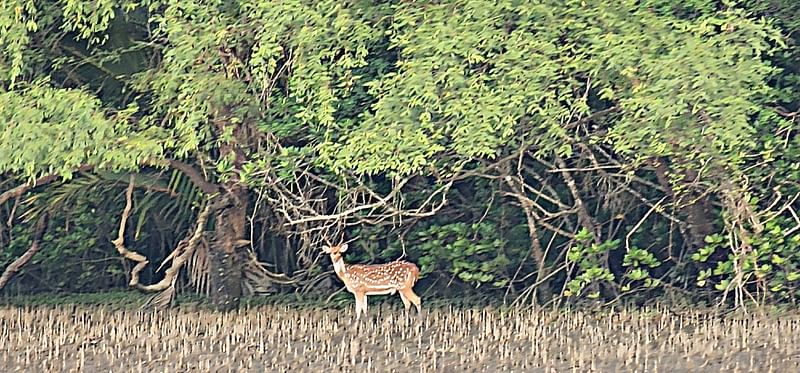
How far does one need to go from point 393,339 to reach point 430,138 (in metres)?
1.59

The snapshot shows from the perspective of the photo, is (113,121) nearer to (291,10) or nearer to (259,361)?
(291,10)

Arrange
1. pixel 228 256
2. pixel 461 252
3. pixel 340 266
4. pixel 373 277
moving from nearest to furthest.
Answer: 1. pixel 373 277
2. pixel 340 266
3. pixel 228 256
4. pixel 461 252

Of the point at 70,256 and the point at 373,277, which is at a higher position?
the point at 373,277

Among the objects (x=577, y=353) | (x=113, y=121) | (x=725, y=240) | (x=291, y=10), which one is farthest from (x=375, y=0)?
(x=725, y=240)

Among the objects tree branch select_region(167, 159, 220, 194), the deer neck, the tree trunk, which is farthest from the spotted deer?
tree branch select_region(167, 159, 220, 194)

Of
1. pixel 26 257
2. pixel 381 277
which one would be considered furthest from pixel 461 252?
pixel 26 257

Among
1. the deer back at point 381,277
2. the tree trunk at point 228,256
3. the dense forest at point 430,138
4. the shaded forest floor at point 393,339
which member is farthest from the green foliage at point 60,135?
the deer back at point 381,277

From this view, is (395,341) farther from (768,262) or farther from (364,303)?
(768,262)

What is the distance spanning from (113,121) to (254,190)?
1759mm

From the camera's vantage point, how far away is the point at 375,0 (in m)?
9.80

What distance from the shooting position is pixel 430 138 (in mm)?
9547

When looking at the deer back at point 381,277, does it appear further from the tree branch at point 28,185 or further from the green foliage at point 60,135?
the tree branch at point 28,185

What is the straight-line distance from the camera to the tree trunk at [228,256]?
1182cm

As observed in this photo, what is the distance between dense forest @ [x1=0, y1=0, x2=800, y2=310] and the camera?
9.13 meters
